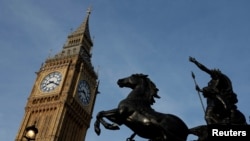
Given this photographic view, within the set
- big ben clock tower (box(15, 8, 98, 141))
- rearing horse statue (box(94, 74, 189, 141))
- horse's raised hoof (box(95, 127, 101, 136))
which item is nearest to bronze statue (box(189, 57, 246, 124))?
rearing horse statue (box(94, 74, 189, 141))

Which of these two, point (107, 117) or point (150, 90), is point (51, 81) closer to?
point (150, 90)

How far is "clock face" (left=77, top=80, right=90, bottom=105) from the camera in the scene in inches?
2649

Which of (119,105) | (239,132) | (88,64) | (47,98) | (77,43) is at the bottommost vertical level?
(239,132)

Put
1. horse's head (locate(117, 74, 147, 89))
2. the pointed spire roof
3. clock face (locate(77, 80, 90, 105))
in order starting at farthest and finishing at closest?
the pointed spire roof
clock face (locate(77, 80, 90, 105))
horse's head (locate(117, 74, 147, 89))

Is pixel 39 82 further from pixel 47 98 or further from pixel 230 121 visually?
pixel 230 121

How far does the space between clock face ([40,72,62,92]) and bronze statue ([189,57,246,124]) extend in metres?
56.7

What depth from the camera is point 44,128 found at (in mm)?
61969

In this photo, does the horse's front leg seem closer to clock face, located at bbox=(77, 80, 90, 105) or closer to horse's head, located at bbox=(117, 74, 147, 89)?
horse's head, located at bbox=(117, 74, 147, 89)

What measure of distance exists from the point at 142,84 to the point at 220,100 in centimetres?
210

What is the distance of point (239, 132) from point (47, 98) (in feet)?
191

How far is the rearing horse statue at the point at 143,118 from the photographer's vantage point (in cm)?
995

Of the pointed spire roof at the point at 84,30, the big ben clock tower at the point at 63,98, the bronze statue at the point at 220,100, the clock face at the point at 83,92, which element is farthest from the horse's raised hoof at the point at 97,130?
the pointed spire roof at the point at 84,30

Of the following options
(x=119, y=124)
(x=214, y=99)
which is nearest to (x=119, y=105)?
(x=119, y=124)

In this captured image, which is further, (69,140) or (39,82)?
(39,82)
